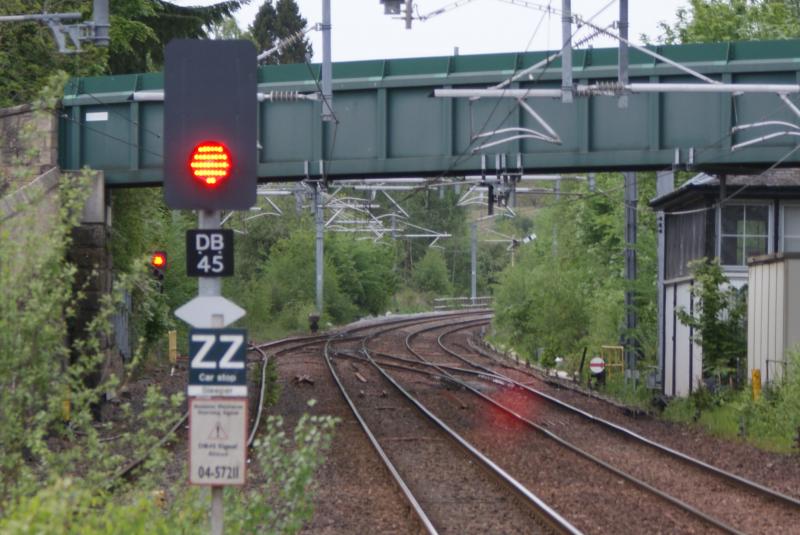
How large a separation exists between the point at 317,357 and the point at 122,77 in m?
15.4

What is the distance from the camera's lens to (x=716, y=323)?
83.6 ft

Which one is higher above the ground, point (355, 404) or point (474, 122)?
point (474, 122)

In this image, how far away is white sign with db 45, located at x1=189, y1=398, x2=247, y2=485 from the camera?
8125 millimetres

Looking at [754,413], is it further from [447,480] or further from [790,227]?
[447,480]

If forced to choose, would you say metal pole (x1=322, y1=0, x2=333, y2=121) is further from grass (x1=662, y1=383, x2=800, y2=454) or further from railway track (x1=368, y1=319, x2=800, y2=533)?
grass (x1=662, y1=383, x2=800, y2=454)

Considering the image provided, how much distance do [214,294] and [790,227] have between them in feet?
69.8

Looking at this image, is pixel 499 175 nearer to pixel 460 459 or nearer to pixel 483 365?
pixel 460 459

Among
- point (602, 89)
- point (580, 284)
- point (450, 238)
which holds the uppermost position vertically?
point (602, 89)

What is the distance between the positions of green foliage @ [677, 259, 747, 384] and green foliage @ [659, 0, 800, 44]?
2258 centimetres

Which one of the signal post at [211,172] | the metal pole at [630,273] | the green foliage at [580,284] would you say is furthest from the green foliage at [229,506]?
the green foliage at [580,284]

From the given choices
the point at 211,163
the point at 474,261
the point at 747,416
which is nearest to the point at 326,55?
the point at 747,416

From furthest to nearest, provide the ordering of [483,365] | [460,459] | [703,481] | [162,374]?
[483,365], [162,374], [460,459], [703,481]

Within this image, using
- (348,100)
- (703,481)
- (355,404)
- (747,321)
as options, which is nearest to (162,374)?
(355,404)

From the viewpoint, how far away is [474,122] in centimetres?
2538
